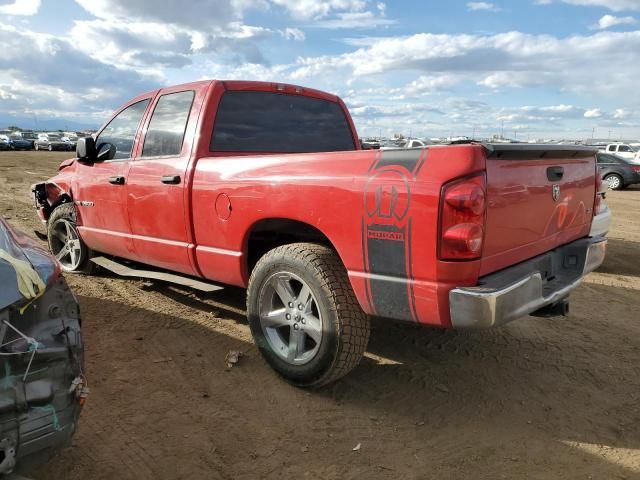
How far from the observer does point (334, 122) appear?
495 cm

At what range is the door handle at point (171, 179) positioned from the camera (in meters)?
3.92

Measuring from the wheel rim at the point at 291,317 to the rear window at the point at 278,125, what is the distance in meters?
1.30

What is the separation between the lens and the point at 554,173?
10.3 feet

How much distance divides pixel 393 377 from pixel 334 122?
255 centimetres

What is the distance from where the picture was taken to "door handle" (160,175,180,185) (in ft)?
12.9

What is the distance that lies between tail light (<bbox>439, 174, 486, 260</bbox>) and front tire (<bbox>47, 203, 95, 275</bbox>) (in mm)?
4289

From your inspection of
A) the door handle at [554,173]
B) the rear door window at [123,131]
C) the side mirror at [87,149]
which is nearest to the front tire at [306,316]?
the door handle at [554,173]

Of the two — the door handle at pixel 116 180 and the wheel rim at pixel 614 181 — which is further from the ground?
the door handle at pixel 116 180

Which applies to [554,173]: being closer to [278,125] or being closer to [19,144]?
[278,125]

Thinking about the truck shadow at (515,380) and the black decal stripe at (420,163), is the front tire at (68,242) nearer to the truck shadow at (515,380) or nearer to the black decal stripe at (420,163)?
the truck shadow at (515,380)

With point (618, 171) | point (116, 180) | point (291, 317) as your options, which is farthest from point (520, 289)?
point (618, 171)

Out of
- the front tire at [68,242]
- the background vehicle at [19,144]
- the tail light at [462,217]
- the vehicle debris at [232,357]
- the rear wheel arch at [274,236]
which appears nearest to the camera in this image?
the tail light at [462,217]

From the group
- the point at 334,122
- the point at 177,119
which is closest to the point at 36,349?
the point at 177,119

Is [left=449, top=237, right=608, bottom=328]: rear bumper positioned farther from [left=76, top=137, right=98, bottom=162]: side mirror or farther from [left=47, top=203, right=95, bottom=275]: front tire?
[left=47, top=203, right=95, bottom=275]: front tire
